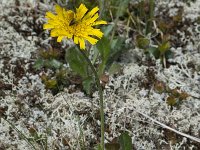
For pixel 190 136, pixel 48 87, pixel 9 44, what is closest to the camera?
pixel 190 136

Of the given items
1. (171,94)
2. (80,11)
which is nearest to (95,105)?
(171,94)

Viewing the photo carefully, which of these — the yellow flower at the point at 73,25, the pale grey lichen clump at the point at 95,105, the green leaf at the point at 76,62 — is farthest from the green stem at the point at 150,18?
the yellow flower at the point at 73,25

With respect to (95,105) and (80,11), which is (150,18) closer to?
(95,105)

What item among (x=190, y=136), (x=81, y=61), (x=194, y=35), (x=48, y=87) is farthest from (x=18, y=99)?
(x=194, y=35)

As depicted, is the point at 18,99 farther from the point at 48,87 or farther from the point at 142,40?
the point at 142,40

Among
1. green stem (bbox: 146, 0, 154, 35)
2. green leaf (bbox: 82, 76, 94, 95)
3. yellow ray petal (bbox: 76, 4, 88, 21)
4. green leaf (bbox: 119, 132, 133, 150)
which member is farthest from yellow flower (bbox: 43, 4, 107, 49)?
green stem (bbox: 146, 0, 154, 35)

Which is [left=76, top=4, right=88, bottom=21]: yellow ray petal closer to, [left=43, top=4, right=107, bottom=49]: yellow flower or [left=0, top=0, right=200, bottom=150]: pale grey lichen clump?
[left=43, top=4, right=107, bottom=49]: yellow flower

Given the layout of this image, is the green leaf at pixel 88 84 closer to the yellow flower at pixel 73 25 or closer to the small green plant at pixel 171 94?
the small green plant at pixel 171 94
